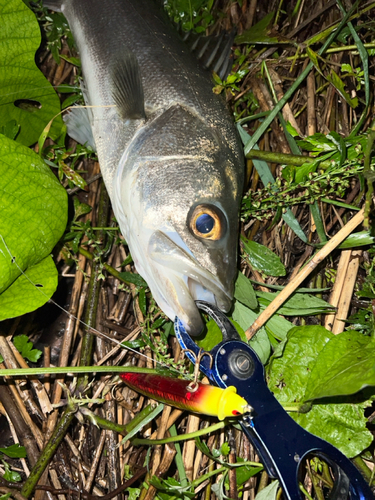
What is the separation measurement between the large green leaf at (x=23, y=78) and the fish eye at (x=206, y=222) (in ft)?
3.79

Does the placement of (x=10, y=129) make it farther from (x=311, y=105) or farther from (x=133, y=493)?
(x=133, y=493)

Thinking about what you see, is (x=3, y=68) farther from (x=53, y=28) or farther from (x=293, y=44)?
(x=293, y=44)

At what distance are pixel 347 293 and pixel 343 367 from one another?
0.49 meters

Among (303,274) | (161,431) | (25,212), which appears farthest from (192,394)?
(25,212)

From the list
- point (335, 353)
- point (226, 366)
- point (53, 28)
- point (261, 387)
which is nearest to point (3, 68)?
point (53, 28)

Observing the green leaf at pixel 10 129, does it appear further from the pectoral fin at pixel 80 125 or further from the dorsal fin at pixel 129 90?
the dorsal fin at pixel 129 90

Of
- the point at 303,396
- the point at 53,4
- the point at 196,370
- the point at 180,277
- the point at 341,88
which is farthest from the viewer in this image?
the point at 53,4

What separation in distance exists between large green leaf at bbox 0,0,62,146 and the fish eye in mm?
1155

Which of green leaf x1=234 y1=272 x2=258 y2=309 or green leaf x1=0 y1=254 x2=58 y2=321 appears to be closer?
green leaf x1=0 y1=254 x2=58 y2=321

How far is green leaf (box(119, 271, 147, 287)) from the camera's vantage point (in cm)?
223

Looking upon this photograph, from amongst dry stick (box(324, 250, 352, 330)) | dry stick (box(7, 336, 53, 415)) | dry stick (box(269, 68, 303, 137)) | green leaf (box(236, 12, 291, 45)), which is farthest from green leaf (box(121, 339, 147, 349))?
green leaf (box(236, 12, 291, 45))

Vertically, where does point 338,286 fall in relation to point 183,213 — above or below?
below

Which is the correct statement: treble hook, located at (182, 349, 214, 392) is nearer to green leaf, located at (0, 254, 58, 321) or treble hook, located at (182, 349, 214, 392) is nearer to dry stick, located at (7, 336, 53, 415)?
green leaf, located at (0, 254, 58, 321)

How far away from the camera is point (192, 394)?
1.66 m
